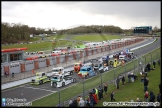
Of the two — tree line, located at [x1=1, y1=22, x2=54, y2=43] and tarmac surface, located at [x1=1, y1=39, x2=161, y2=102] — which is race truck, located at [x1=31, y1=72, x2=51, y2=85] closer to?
tarmac surface, located at [x1=1, y1=39, x2=161, y2=102]

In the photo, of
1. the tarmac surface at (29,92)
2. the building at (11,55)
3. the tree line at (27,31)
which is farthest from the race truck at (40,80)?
the tree line at (27,31)

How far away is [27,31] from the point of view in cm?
8181

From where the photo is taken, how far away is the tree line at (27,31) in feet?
216

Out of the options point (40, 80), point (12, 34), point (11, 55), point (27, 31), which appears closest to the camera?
point (40, 80)

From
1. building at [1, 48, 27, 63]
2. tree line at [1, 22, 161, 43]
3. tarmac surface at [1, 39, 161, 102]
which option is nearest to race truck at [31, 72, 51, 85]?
tarmac surface at [1, 39, 161, 102]

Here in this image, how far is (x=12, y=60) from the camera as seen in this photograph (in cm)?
3838

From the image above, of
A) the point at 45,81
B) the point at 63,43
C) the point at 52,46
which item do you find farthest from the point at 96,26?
the point at 45,81

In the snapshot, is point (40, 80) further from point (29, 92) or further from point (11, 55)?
point (11, 55)

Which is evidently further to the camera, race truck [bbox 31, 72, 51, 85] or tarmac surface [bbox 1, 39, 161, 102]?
race truck [bbox 31, 72, 51, 85]

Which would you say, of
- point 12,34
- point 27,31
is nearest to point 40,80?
point 12,34

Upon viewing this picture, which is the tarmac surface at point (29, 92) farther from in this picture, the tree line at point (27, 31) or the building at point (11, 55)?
the tree line at point (27, 31)

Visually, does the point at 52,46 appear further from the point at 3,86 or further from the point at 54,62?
the point at 3,86

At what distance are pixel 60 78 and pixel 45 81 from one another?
2814 millimetres

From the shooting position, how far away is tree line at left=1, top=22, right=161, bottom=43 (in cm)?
6594
